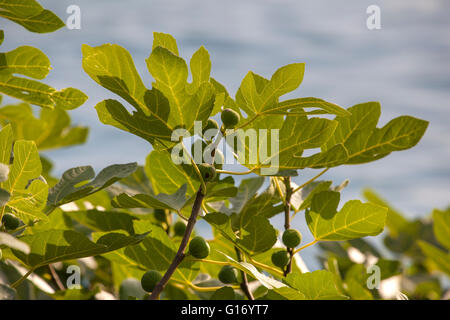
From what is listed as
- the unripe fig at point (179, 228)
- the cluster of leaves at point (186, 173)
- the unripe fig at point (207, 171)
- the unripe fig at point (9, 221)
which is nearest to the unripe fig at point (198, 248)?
the cluster of leaves at point (186, 173)

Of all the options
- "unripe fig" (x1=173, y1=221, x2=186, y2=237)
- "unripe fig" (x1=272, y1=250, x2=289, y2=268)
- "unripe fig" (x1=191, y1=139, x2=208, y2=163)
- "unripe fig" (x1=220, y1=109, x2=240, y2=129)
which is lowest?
"unripe fig" (x1=173, y1=221, x2=186, y2=237)

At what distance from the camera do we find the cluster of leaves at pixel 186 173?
0.97 m

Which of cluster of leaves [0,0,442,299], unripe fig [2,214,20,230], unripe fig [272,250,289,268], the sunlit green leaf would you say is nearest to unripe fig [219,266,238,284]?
cluster of leaves [0,0,442,299]

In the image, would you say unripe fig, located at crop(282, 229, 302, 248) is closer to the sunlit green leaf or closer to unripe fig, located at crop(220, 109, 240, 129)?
the sunlit green leaf

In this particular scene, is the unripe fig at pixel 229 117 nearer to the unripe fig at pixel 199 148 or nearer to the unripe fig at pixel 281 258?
the unripe fig at pixel 199 148

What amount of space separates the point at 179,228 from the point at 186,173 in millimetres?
460

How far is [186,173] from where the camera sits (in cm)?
113

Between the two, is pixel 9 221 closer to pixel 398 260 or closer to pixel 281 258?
pixel 281 258

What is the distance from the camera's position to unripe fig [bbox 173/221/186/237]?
1.54 m

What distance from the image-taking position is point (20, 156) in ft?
3.18

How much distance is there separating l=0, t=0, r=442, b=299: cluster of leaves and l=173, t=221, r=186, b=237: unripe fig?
0.18 m

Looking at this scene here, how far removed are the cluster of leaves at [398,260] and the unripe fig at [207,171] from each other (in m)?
0.54
